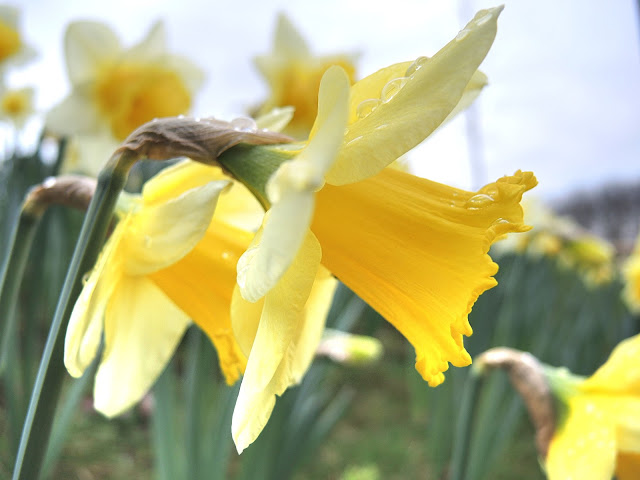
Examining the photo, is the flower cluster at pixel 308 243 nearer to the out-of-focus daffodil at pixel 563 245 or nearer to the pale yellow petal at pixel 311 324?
the pale yellow petal at pixel 311 324

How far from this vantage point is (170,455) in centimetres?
103

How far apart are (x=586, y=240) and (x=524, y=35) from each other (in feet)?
20.5

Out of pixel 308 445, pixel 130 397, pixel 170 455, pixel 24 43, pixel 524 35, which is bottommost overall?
pixel 524 35

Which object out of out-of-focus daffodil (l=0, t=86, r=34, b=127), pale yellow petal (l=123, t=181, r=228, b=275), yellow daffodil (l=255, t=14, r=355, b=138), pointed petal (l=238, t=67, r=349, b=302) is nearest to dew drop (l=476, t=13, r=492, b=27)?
pointed petal (l=238, t=67, r=349, b=302)

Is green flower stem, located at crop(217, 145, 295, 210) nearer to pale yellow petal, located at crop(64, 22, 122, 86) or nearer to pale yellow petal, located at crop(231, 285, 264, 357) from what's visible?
pale yellow petal, located at crop(231, 285, 264, 357)

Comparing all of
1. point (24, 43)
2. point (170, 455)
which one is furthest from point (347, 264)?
point (24, 43)

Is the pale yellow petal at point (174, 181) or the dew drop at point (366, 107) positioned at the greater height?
the dew drop at point (366, 107)

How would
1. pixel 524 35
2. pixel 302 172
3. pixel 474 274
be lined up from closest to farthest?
pixel 302 172, pixel 474 274, pixel 524 35

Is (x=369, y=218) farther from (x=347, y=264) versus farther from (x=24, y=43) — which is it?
(x=24, y=43)

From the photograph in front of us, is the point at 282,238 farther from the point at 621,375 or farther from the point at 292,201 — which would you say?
the point at 621,375

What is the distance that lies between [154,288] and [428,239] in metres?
0.30

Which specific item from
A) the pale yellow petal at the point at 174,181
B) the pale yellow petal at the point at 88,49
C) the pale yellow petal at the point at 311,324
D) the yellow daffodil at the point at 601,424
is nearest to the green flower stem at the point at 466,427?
the yellow daffodil at the point at 601,424

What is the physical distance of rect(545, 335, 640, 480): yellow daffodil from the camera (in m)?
0.58

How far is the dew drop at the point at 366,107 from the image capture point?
0.37m
